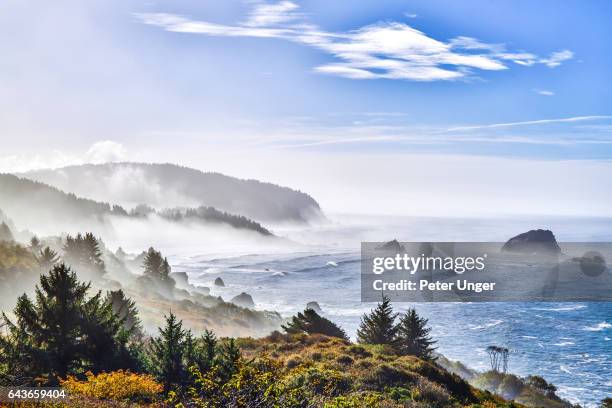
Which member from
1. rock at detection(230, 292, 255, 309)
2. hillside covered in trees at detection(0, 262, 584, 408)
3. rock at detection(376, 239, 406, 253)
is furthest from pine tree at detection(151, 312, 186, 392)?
rock at detection(376, 239, 406, 253)

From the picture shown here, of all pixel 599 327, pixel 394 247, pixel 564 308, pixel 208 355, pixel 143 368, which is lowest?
pixel 599 327

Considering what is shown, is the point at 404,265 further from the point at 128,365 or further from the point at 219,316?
the point at 128,365

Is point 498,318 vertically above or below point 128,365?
below

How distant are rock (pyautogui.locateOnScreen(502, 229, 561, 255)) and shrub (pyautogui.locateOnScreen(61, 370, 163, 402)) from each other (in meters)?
194

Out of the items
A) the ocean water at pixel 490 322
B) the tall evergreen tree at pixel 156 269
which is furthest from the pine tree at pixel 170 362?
the tall evergreen tree at pixel 156 269

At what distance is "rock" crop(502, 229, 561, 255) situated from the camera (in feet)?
633

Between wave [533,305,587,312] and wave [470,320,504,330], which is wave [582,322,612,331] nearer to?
wave [533,305,587,312]

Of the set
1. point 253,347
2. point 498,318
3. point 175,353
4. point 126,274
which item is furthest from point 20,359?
point 498,318

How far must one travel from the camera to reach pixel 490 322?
10194 cm

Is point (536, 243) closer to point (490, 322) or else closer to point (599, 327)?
point (599, 327)

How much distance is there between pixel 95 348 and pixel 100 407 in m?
7.28

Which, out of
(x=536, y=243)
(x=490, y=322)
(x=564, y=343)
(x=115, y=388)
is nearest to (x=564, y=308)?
(x=490, y=322)

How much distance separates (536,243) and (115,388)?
7812 inches

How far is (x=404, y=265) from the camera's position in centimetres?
17100
